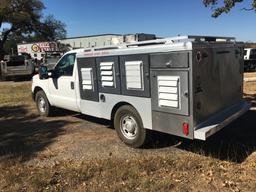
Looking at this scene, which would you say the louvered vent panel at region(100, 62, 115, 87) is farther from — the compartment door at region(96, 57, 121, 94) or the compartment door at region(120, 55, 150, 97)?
the compartment door at region(120, 55, 150, 97)

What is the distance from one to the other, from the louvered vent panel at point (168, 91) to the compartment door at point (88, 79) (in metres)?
1.87

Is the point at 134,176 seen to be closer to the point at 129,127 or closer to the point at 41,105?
the point at 129,127

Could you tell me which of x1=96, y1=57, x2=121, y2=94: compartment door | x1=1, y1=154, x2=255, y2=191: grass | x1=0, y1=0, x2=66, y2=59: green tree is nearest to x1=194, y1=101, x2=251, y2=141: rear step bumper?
x1=1, y1=154, x2=255, y2=191: grass

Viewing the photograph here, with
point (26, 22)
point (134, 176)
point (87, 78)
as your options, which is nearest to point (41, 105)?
point (87, 78)

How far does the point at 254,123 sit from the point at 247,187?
3.46 meters

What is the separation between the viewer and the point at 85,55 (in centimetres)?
723

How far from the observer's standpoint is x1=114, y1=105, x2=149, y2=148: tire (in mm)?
6234

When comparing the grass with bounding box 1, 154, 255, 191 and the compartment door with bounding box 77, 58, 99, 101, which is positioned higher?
the compartment door with bounding box 77, 58, 99, 101

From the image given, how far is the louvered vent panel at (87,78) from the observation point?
719 centimetres

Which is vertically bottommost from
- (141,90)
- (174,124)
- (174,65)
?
(174,124)

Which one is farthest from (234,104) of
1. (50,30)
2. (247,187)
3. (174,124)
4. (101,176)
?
(50,30)

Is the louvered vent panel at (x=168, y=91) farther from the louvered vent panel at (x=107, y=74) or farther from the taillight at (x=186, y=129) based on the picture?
the louvered vent panel at (x=107, y=74)

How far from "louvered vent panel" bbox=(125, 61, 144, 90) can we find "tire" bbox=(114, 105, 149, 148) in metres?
0.47

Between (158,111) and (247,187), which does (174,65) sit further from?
(247,187)
